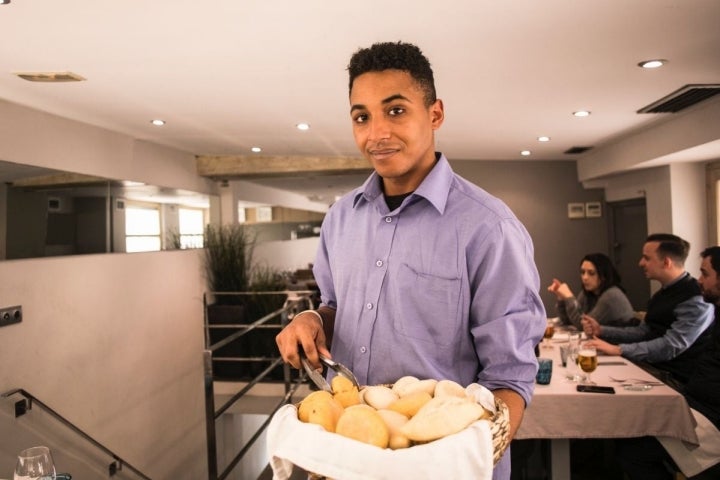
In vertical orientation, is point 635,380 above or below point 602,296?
below

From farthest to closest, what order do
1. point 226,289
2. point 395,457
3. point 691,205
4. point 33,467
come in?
point 226,289 < point 691,205 < point 33,467 < point 395,457

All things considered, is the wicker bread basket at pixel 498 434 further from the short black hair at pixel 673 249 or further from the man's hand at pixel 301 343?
the short black hair at pixel 673 249

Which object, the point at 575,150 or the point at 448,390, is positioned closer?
the point at 448,390

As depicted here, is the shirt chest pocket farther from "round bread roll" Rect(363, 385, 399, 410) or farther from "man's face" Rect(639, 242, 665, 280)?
"man's face" Rect(639, 242, 665, 280)

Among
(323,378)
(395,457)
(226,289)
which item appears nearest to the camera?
(395,457)

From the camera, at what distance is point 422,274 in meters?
1.03

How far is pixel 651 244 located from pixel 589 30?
5.28 feet

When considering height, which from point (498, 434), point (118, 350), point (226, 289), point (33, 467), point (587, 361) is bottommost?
point (118, 350)

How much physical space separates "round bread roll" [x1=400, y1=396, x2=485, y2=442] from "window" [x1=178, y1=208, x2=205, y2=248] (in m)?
5.48

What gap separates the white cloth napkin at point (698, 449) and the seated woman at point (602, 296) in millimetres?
1450

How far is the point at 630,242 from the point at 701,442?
14.0 ft

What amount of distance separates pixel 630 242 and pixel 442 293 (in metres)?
5.96

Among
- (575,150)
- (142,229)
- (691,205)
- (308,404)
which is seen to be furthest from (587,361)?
(142,229)

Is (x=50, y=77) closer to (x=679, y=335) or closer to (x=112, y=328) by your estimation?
(x=112, y=328)
